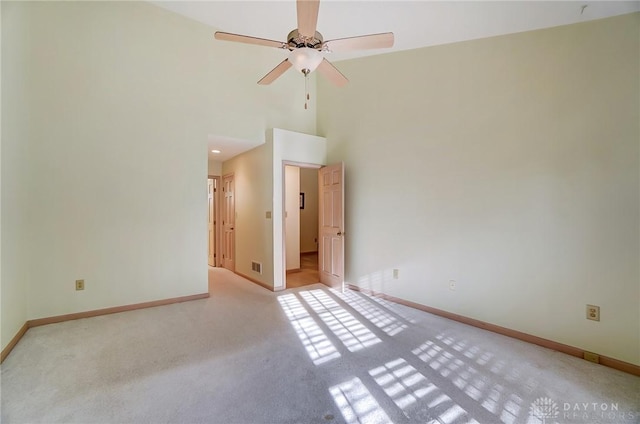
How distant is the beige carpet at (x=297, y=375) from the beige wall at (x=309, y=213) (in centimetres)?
473

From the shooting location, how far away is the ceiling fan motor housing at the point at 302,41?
2.16 meters

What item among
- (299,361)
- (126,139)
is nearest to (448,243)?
(299,361)

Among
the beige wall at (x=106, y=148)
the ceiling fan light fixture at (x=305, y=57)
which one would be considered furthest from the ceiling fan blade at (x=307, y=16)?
the beige wall at (x=106, y=148)

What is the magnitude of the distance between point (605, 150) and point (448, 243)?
5.28 feet

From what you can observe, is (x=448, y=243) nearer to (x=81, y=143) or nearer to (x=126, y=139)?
(x=126, y=139)

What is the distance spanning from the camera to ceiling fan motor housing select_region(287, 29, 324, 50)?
2.16m

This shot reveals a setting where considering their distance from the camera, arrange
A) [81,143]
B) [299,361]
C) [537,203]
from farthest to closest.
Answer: [81,143], [537,203], [299,361]

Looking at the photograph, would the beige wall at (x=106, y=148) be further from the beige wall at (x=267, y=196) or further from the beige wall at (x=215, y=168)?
the beige wall at (x=215, y=168)

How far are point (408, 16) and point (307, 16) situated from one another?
181 centimetres

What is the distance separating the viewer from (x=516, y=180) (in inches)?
113

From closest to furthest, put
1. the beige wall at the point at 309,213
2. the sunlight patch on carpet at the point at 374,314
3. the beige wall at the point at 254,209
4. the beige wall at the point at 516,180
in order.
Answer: the beige wall at the point at 516,180 → the sunlight patch on carpet at the point at 374,314 → the beige wall at the point at 254,209 → the beige wall at the point at 309,213

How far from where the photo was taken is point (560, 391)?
2.01 m

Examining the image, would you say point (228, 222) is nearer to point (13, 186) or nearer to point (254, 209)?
point (254, 209)

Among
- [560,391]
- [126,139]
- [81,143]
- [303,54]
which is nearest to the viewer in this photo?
[560,391]
